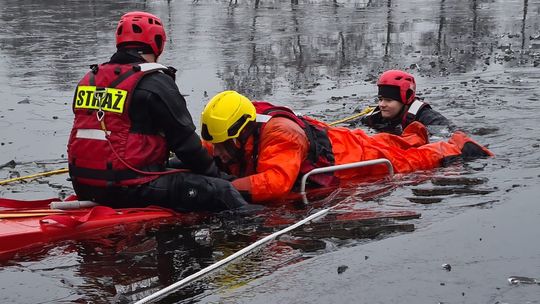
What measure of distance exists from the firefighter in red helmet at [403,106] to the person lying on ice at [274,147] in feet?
5.16

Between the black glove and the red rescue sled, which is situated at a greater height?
the black glove

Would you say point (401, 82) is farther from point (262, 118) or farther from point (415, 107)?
point (262, 118)

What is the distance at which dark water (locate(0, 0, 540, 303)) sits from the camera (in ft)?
18.0

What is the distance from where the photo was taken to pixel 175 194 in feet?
23.1

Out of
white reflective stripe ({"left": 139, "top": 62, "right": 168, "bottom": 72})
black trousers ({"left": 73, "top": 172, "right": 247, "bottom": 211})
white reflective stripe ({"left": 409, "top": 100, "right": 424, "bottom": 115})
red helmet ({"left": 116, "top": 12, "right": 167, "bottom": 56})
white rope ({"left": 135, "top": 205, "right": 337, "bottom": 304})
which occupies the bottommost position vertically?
white rope ({"left": 135, "top": 205, "right": 337, "bottom": 304})

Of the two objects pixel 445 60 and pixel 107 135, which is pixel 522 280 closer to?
pixel 107 135

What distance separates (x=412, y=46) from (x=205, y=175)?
471 inches

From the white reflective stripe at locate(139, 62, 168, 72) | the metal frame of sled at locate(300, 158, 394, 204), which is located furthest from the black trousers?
the white reflective stripe at locate(139, 62, 168, 72)

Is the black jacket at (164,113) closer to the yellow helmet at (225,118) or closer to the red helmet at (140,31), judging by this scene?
the red helmet at (140,31)

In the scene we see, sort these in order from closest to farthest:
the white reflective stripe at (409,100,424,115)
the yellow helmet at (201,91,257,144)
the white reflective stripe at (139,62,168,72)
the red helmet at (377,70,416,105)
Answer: the white reflective stripe at (139,62,168,72), the yellow helmet at (201,91,257,144), the red helmet at (377,70,416,105), the white reflective stripe at (409,100,424,115)

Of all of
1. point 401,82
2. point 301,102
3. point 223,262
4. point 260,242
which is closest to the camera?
point 223,262

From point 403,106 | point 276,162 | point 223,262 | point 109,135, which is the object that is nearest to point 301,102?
point 403,106

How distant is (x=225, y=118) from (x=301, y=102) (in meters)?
5.65

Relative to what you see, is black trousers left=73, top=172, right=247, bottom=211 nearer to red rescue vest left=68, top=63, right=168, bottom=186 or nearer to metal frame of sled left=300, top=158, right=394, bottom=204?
red rescue vest left=68, top=63, right=168, bottom=186
